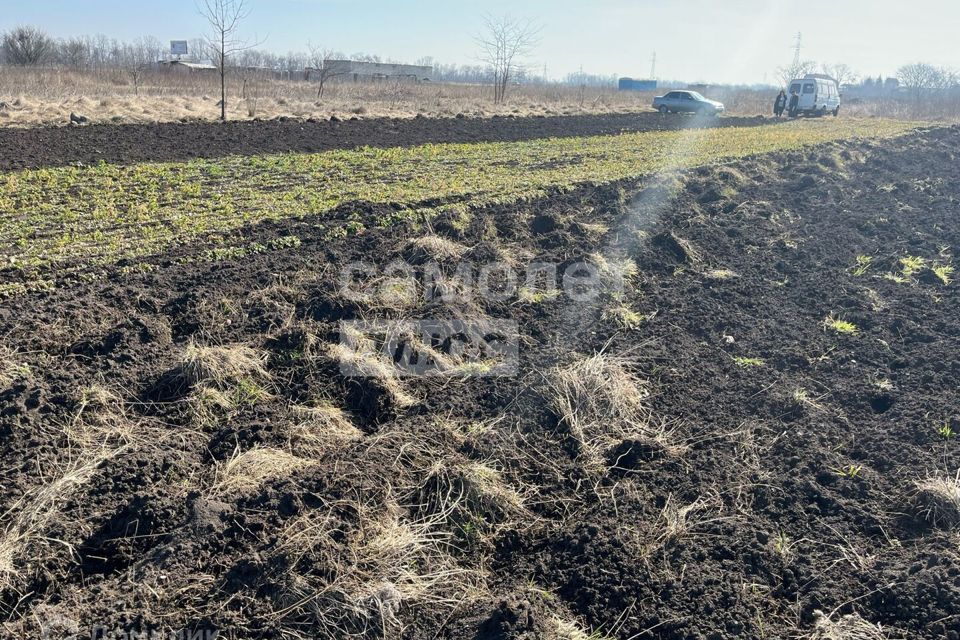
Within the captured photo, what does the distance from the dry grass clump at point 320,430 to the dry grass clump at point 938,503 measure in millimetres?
3564

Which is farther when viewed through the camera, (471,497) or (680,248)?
(680,248)

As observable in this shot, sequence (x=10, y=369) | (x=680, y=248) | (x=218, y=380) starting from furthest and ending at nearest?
(x=680, y=248), (x=218, y=380), (x=10, y=369)

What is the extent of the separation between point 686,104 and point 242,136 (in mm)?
24967

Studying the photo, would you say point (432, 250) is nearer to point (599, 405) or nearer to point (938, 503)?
point (599, 405)

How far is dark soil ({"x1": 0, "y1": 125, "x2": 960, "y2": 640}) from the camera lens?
3021 millimetres

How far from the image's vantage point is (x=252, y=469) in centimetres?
382

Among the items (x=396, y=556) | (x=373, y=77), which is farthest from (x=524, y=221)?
(x=373, y=77)

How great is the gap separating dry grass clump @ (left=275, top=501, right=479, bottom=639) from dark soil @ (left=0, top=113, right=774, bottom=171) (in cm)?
1147

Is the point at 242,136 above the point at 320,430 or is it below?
above

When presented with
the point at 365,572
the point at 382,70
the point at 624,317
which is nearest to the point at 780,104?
the point at 624,317

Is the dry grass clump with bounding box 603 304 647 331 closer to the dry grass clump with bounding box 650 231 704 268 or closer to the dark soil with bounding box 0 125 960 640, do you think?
the dark soil with bounding box 0 125 960 640

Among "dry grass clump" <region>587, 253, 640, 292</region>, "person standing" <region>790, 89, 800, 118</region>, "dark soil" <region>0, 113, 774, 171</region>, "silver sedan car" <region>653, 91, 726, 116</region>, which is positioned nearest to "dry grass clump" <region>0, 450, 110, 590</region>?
"dry grass clump" <region>587, 253, 640, 292</region>

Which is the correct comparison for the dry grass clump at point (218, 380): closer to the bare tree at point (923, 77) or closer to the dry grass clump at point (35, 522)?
the dry grass clump at point (35, 522)

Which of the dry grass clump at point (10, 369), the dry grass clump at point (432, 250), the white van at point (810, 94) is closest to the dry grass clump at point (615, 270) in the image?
the dry grass clump at point (432, 250)
